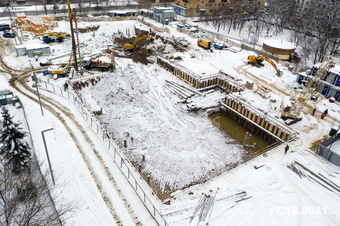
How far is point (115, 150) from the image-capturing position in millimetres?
22688

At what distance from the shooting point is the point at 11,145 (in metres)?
19.5

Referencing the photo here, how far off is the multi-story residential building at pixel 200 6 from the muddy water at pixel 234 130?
50.8m

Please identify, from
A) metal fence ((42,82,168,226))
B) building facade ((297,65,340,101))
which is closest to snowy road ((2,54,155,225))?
metal fence ((42,82,168,226))

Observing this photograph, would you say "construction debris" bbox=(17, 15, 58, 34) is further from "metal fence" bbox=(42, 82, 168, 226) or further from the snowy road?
the snowy road

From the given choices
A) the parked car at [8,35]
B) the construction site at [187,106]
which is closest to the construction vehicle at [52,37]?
the construction site at [187,106]

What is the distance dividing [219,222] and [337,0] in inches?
2615

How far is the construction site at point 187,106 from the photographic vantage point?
72.0 feet

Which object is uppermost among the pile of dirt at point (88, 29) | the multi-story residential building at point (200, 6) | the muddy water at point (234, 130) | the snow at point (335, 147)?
the multi-story residential building at point (200, 6)

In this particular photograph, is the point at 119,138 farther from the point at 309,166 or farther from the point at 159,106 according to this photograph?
the point at 309,166

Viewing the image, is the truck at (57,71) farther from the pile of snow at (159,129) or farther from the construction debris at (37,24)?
the construction debris at (37,24)

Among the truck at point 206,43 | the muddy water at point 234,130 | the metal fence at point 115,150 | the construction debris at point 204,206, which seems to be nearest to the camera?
the construction debris at point 204,206

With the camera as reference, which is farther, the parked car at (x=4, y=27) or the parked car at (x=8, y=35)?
the parked car at (x=4, y=27)
